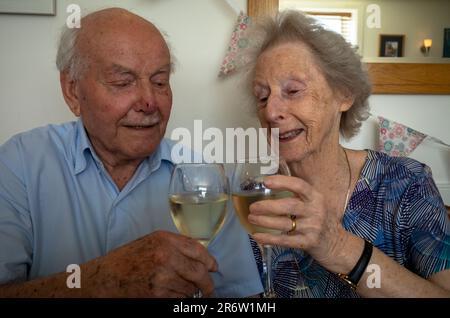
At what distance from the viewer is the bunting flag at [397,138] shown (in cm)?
167

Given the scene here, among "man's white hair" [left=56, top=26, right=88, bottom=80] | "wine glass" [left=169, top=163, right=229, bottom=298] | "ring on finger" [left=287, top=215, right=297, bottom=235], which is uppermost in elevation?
"man's white hair" [left=56, top=26, right=88, bottom=80]

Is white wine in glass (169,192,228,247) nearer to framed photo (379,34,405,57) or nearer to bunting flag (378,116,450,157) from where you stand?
bunting flag (378,116,450,157)

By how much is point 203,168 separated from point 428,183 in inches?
26.6

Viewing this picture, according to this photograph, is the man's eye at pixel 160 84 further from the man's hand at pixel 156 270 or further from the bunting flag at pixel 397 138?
the bunting flag at pixel 397 138

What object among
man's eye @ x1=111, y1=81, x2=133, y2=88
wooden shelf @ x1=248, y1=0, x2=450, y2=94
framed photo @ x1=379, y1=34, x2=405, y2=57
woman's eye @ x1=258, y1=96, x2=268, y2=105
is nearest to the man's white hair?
man's eye @ x1=111, y1=81, x2=133, y2=88

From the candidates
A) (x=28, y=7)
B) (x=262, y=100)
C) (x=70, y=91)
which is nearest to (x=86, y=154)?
(x=70, y=91)

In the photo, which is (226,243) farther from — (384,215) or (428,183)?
(428,183)

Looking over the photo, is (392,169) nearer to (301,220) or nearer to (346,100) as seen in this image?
(346,100)

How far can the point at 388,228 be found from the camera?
3.40ft

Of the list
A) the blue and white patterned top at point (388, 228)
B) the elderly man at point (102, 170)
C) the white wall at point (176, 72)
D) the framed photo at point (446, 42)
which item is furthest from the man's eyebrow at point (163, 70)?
the framed photo at point (446, 42)

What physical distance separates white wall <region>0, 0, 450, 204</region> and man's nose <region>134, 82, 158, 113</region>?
65 centimetres

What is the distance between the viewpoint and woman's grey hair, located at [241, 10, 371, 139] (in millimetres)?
1104

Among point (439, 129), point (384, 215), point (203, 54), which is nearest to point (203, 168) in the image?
point (384, 215)
